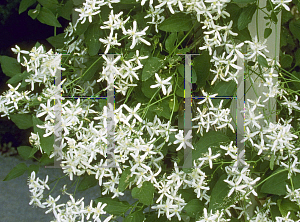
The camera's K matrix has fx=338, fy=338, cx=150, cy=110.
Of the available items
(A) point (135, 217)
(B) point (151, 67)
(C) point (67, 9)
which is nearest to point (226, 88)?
(B) point (151, 67)

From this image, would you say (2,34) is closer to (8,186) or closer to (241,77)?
(8,186)

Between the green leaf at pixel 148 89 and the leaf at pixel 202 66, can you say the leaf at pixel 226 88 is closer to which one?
the leaf at pixel 202 66

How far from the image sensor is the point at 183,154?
976mm

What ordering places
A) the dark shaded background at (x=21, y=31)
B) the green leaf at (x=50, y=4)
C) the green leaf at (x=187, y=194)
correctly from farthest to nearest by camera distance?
the dark shaded background at (x=21, y=31), the green leaf at (x=50, y=4), the green leaf at (x=187, y=194)

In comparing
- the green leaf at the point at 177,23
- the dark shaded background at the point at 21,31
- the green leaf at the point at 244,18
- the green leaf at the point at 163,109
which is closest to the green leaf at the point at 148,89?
the green leaf at the point at 163,109

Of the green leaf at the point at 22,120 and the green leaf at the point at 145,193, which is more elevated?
the green leaf at the point at 22,120

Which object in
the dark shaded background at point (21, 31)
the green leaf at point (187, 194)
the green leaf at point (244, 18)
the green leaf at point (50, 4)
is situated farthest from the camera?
the dark shaded background at point (21, 31)

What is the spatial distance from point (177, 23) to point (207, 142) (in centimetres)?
30

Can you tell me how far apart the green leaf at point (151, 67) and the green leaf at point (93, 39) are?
17 cm

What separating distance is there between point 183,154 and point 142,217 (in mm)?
215

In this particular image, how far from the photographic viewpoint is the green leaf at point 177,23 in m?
0.82

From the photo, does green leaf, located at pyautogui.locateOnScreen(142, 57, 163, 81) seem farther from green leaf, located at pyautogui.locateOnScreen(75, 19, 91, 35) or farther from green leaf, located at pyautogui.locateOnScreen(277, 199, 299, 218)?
green leaf, located at pyautogui.locateOnScreen(277, 199, 299, 218)

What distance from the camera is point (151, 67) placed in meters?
0.80

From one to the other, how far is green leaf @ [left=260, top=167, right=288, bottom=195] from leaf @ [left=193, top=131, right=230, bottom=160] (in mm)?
150
